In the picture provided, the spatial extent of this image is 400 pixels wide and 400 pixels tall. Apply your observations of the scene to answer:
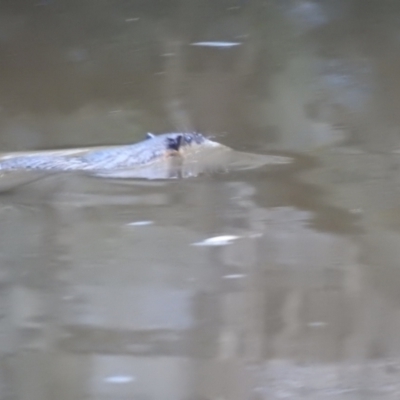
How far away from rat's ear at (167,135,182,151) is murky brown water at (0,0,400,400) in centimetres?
24

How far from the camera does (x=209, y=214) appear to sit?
2.79m

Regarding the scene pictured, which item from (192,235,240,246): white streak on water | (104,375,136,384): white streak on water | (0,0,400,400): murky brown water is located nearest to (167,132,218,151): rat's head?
(0,0,400,400): murky brown water

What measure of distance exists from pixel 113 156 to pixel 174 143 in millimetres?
Answer: 359

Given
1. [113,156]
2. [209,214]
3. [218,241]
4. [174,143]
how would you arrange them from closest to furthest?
[218,241] → [209,214] → [113,156] → [174,143]

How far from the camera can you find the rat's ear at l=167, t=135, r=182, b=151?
359 centimetres

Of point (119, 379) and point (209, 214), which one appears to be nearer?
point (119, 379)

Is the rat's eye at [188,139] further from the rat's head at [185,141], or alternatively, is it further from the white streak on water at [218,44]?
the white streak on water at [218,44]

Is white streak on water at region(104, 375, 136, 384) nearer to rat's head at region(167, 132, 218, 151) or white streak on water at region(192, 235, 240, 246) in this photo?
white streak on water at region(192, 235, 240, 246)

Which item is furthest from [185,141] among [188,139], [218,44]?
[218,44]

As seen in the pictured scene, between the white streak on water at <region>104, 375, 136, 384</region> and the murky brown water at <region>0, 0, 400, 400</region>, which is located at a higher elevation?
the murky brown water at <region>0, 0, 400, 400</region>

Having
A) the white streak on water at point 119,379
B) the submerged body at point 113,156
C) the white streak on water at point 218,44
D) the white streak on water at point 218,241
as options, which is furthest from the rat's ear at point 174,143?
the white streak on water at point 119,379

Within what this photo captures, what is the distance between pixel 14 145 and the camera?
146 inches

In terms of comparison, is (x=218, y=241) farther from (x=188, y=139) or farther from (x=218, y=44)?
(x=218, y=44)

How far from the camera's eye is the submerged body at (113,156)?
338 cm
